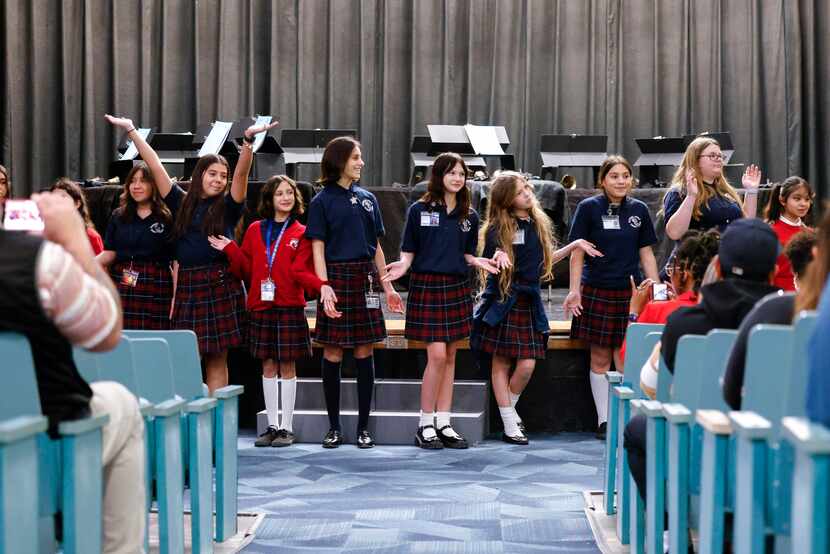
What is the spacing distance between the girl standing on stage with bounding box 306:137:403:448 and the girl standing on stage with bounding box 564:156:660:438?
0.99m

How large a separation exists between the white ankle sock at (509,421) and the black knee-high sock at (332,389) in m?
0.83

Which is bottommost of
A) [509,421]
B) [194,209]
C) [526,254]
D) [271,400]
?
[509,421]

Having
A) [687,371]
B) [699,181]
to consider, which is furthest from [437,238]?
[687,371]

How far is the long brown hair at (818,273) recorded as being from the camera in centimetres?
200

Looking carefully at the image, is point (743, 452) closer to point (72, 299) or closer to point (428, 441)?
point (72, 299)

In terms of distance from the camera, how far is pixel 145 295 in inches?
209

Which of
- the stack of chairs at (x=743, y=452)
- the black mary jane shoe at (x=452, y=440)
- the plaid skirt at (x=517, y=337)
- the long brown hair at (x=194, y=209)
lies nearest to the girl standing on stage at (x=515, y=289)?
the plaid skirt at (x=517, y=337)

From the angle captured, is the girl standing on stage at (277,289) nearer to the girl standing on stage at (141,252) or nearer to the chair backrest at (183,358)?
the girl standing on stage at (141,252)

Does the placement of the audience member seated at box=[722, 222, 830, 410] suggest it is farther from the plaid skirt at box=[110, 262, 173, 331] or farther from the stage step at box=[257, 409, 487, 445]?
the plaid skirt at box=[110, 262, 173, 331]

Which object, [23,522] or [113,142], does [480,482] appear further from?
[113,142]

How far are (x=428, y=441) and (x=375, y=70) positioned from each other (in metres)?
6.38

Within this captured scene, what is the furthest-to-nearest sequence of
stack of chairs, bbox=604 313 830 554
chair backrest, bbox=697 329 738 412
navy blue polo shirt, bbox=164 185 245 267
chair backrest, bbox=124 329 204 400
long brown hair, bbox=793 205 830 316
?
navy blue polo shirt, bbox=164 185 245 267, chair backrest, bbox=124 329 204 400, chair backrest, bbox=697 329 738 412, long brown hair, bbox=793 205 830 316, stack of chairs, bbox=604 313 830 554

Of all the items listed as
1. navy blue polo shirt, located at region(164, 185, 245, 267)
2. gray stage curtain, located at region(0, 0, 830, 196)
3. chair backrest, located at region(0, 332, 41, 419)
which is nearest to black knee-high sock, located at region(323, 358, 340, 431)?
navy blue polo shirt, located at region(164, 185, 245, 267)

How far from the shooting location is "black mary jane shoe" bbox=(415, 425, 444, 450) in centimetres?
537
